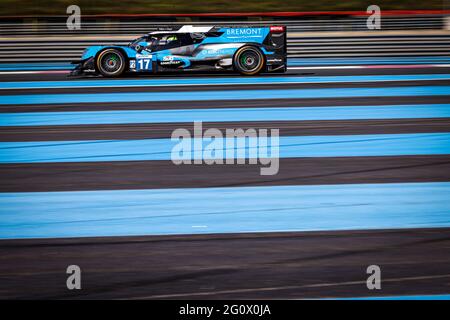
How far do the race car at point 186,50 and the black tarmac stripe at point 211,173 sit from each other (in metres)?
8.60

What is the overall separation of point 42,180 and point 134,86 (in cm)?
845

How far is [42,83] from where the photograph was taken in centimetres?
1745

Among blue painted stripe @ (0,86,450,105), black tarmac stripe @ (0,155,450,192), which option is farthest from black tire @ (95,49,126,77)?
black tarmac stripe @ (0,155,450,192)

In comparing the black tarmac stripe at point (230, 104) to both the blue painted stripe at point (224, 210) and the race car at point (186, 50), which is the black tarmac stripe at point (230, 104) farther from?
the blue painted stripe at point (224, 210)

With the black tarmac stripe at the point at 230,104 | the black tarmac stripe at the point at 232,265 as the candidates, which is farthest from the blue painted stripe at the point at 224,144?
the black tarmac stripe at the point at 232,265

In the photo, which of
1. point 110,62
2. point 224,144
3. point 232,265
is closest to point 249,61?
point 110,62

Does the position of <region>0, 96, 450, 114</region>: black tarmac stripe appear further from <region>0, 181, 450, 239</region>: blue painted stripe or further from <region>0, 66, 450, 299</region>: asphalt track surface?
<region>0, 181, 450, 239</region>: blue painted stripe

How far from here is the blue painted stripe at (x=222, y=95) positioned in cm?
1474

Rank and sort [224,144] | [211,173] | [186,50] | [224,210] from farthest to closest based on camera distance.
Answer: [186,50] < [224,144] < [211,173] < [224,210]

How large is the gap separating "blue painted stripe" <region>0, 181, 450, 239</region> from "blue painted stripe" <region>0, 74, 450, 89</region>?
9.22 meters

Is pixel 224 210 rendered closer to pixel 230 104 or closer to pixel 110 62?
pixel 230 104

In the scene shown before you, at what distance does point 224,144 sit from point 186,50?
7.77 m

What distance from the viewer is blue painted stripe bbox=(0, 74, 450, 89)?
17.1 metres

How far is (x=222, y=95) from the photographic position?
15.2 m
